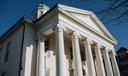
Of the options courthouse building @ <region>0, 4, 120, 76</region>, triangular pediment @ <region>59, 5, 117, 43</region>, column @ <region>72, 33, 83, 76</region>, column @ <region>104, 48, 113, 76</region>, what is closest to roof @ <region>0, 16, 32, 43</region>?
courthouse building @ <region>0, 4, 120, 76</region>

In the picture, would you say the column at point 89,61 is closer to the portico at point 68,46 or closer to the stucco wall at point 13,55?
the portico at point 68,46

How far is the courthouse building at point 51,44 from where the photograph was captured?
16.6 m

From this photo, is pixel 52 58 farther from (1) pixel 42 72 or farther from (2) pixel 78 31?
(2) pixel 78 31

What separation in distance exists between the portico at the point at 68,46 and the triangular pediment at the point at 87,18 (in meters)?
0.14

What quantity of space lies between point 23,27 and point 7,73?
18.9ft

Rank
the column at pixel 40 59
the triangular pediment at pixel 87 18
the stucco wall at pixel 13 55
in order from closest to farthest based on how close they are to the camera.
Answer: the column at pixel 40 59 → the stucco wall at pixel 13 55 → the triangular pediment at pixel 87 18

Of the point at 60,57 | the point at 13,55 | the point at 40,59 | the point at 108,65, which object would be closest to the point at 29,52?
the point at 40,59

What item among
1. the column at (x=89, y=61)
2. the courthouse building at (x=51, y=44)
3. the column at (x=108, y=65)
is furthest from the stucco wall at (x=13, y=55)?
the column at (x=108, y=65)

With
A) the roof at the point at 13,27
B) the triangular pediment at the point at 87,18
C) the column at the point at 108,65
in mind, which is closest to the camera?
the triangular pediment at the point at 87,18

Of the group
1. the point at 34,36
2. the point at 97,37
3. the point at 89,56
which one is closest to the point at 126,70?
the point at 97,37

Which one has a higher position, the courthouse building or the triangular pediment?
the triangular pediment

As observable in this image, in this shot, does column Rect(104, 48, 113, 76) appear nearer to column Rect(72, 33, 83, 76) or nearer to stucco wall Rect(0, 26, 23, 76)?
column Rect(72, 33, 83, 76)

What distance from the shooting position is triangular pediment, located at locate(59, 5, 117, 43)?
1884 centimetres

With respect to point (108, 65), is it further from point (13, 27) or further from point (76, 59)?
point (13, 27)
